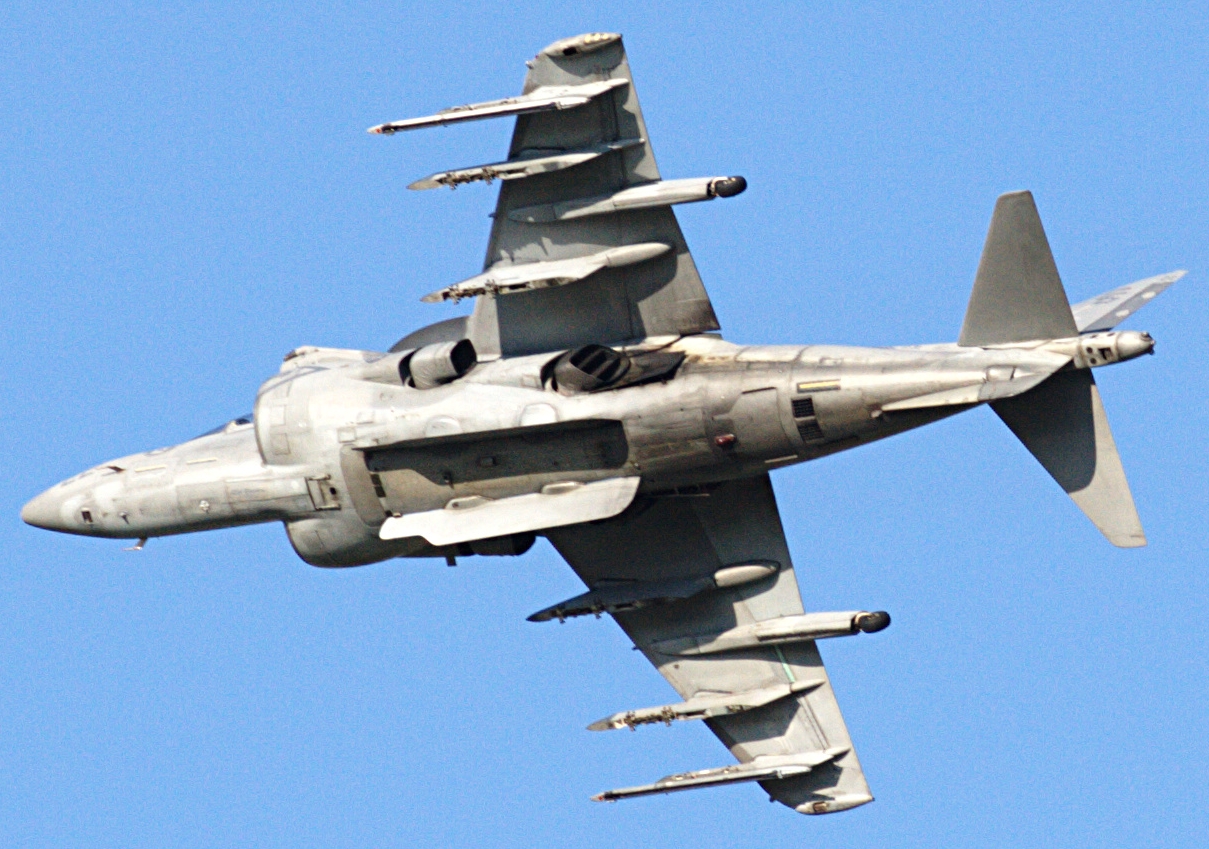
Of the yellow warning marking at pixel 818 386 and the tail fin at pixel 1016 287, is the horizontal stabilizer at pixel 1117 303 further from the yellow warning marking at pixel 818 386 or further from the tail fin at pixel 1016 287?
the yellow warning marking at pixel 818 386

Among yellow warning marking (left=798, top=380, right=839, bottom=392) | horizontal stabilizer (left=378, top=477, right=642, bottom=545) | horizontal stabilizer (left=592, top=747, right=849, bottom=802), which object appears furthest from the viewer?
horizontal stabilizer (left=592, top=747, right=849, bottom=802)

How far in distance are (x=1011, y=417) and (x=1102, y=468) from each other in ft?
4.05

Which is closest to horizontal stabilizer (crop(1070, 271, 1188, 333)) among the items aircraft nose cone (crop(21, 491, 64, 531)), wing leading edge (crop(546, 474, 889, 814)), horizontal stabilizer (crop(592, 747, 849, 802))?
wing leading edge (crop(546, 474, 889, 814))

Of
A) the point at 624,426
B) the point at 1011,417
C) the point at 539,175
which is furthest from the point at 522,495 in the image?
the point at 1011,417

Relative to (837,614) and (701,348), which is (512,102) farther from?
(837,614)

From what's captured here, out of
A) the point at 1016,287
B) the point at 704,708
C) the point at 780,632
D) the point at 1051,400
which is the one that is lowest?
the point at 704,708

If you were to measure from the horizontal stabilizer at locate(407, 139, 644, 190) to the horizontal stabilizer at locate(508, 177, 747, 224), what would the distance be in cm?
59

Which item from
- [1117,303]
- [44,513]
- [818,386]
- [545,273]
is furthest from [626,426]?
[44,513]

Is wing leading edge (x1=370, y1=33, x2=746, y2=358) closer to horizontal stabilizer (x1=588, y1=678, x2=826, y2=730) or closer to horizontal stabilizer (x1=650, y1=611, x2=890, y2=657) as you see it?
horizontal stabilizer (x1=650, y1=611, x2=890, y2=657)

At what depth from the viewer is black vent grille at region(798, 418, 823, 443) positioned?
2916 centimetres

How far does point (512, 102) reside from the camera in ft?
97.0

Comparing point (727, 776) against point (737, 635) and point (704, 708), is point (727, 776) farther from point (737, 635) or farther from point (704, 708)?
point (737, 635)

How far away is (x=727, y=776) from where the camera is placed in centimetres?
3164

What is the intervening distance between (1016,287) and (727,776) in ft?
25.6
